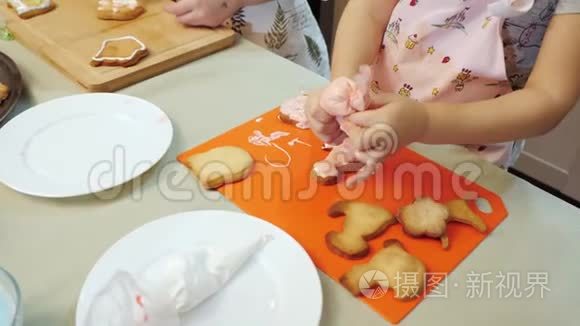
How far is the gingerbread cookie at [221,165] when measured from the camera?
0.71 m

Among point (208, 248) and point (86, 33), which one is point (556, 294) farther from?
point (86, 33)

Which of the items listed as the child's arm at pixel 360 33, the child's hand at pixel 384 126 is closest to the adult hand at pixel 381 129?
the child's hand at pixel 384 126

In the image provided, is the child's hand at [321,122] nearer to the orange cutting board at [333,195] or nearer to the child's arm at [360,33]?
the orange cutting board at [333,195]

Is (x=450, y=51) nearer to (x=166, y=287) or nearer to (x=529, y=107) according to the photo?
(x=529, y=107)

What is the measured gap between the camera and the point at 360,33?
875 mm

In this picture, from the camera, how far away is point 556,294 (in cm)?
58

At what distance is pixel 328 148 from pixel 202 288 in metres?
0.31

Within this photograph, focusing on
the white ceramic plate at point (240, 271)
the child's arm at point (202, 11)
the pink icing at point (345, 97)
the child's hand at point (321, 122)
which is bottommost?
the white ceramic plate at point (240, 271)

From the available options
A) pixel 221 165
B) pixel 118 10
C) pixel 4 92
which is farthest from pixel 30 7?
pixel 221 165

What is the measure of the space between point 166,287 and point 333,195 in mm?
264

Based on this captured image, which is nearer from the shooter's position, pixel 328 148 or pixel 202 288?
pixel 202 288

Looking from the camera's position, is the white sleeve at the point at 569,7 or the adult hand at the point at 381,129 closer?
the adult hand at the point at 381,129

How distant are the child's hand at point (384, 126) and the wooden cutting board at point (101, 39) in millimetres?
447

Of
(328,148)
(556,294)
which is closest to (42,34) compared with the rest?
(328,148)
